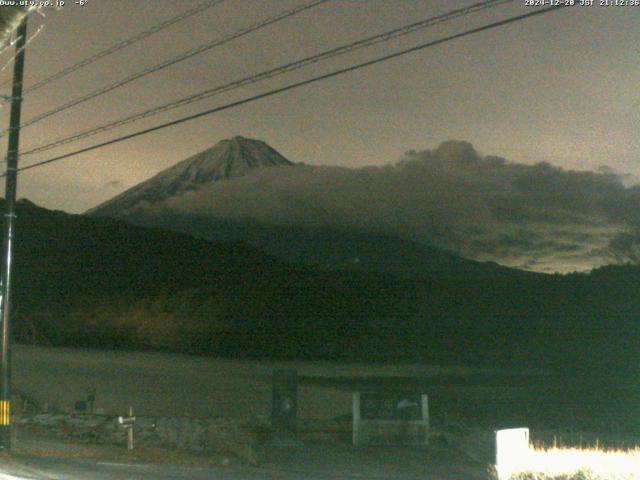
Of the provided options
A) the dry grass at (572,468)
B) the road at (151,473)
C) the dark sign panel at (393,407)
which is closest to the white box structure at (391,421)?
the dark sign panel at (393,407)

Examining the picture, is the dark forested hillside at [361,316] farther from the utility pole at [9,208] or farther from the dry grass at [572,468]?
the utility pole at [9,208]

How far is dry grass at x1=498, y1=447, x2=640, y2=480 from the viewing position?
12.0 meters

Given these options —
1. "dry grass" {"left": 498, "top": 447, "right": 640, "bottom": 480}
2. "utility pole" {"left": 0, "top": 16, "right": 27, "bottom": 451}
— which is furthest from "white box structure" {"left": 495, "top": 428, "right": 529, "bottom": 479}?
"utility pole" {"left": 0, "top": 16, "right": 27, "bottom": 451}

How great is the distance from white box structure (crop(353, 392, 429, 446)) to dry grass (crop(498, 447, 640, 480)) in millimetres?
4366

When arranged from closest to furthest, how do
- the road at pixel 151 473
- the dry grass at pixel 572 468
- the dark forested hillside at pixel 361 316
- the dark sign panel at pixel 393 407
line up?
the dry grass at pixel 572 468, the road at pixel 151 473, the dark sign panel at pixel 393 407, the dark forested hillside at pixel 361 316

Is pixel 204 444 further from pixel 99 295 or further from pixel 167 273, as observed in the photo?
pixel 167 273

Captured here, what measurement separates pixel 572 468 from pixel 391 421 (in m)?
6.18

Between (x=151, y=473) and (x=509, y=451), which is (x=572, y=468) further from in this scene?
(x=151, y=473)

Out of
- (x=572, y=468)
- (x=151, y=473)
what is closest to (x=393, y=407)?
(x=151, y=473)

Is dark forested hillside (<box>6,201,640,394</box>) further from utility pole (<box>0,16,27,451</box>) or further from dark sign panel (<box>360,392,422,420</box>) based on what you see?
utility pole (<box>0,16,27,451</box>)

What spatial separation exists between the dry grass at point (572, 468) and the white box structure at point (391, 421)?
4366 millimetres

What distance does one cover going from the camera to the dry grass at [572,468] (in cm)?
1195

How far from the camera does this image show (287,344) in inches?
2586

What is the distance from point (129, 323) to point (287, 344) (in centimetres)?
1628
